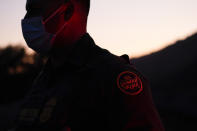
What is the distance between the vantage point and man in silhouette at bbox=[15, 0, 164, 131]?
164 centimetres

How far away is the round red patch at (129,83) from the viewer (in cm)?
166

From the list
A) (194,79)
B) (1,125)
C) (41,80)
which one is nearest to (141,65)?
(194,79)

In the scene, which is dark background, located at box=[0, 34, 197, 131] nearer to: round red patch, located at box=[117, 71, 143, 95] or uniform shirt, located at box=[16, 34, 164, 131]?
uniform shirt, located at box=[16, 34, 164, 131]

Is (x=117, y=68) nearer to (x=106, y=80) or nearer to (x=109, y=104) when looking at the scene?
(x=106, y=80)

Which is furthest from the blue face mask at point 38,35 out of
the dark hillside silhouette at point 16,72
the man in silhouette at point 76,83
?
the dark hillside silhouette at point 16,72

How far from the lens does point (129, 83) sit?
168 cm

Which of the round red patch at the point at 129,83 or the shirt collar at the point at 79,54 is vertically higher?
the shirt collar at the point at 79,54

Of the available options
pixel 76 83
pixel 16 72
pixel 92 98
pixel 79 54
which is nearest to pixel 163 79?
pixel 16 72

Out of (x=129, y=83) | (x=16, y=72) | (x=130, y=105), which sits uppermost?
(x=16, y=72)

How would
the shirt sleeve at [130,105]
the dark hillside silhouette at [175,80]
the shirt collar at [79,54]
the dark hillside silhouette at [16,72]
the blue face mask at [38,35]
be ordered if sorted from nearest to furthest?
1. the shirt sleeve at [130,105]
2. the shirt collar at [79,54]
3. the blue face mask at [38,35]
4. the dark hillside silhouette at [175,80]
5. the dark hillside silhouette at [16,72]

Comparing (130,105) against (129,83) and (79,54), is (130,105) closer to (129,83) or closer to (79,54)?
(129,83)

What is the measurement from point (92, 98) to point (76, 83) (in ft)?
0.63

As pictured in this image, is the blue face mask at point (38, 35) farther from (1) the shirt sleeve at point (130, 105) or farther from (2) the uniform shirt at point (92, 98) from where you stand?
(1) the shirt sleeve at point (130, 105)

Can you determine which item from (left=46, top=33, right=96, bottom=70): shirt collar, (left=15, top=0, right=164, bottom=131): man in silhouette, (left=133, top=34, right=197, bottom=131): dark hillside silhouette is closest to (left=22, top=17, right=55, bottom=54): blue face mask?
(left=15, top=0, right=164, bottom=131): man in silhouette
